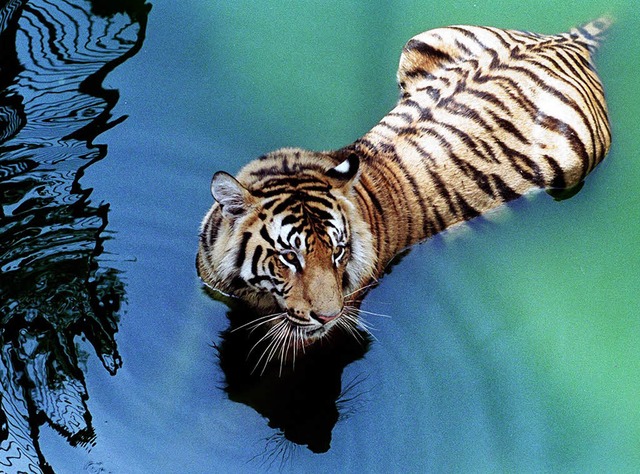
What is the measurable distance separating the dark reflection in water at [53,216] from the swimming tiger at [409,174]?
0.56m

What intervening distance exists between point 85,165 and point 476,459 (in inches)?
83.6

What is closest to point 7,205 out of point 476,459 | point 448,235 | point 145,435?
point 145,435

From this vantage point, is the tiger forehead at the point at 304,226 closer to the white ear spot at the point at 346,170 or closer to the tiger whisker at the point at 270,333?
the white ear spot at the point at 346,170

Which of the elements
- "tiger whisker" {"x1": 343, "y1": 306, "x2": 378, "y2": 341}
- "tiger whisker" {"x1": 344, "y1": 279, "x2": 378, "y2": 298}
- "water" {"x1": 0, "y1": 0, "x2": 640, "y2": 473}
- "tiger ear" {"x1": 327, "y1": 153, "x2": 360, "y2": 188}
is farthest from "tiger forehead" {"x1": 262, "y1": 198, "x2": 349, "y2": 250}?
"water" {"x1": 0, "y1": 0, "x2": 640, "y2": 473}

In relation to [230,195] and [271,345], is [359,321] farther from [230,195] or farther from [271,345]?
[230,195]

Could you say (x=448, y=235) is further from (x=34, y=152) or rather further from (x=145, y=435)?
(x=34, y=152)

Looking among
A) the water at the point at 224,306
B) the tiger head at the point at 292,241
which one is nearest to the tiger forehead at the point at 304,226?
the tiger head at the point at 292,241

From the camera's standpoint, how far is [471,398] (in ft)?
10.8

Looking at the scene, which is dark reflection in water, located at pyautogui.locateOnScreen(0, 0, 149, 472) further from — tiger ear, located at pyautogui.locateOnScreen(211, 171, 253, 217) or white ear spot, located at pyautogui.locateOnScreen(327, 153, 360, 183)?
white ear spot, located at pyautogui.locateOnScreen(327, 153, 360, 183)

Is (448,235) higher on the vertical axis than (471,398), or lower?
higher

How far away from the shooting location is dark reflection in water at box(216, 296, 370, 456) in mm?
3143

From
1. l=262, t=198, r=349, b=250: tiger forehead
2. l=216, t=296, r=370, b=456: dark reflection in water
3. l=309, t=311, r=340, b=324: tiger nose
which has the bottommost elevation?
l=216, t=296, r=370, b=456: dark reflection in water

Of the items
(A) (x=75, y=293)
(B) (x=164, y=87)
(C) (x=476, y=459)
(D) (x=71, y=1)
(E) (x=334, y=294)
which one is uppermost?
(D) (x=71, y=1)

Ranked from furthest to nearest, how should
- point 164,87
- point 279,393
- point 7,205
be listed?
point 164,87, point 7,205, point 279,393
